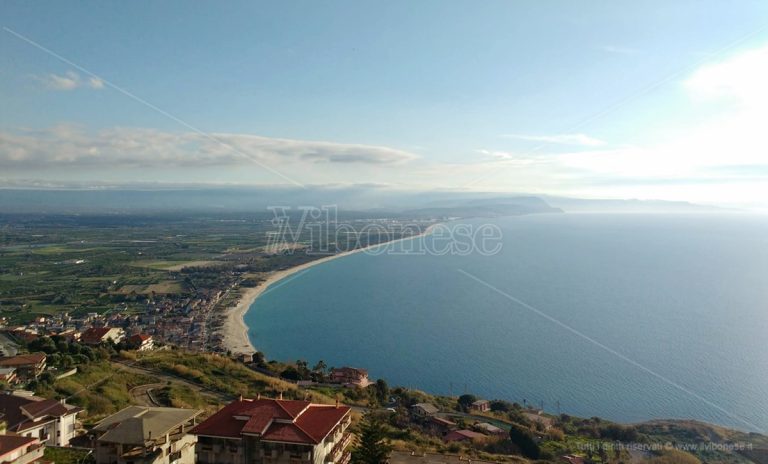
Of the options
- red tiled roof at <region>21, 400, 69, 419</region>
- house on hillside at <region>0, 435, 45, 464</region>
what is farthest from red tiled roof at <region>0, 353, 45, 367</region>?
house on hillside at <region>0, 435, 45, 464</region>

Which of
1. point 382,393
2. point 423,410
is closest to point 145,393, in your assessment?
point 382,393

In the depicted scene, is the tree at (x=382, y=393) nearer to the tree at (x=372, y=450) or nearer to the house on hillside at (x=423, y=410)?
the house on hillside at (x=423, y=410)

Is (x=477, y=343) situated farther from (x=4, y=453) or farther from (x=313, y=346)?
(x=4, y=453)

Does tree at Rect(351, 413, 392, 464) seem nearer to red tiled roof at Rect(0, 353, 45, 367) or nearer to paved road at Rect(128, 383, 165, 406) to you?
paved road at Rect(128, 383, 165, 406)

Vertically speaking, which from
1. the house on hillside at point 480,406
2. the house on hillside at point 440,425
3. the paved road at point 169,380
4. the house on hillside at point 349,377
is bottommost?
the house on hillside at point 480,406

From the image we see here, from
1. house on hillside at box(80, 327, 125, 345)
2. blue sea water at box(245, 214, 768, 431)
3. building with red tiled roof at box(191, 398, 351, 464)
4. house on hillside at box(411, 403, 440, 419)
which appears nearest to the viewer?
building with red tiled roof at box(191, 398, 351, 464)

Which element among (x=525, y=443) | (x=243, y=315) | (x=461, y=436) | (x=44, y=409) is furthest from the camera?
(x=243, y=315)

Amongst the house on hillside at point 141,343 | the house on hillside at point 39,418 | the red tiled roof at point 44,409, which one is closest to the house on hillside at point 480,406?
the house on hillside at point 39,418

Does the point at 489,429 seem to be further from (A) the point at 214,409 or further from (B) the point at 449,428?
(A) the point at 214,409
